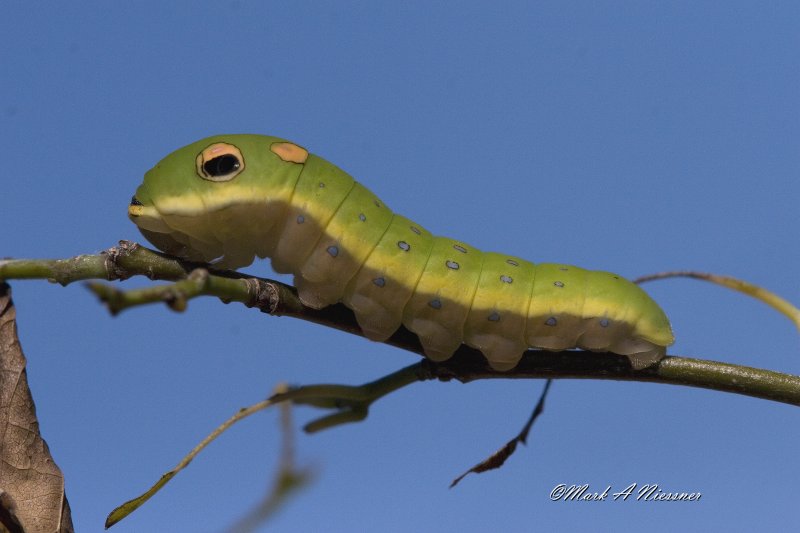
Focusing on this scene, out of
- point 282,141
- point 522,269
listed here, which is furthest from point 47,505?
point 522,269

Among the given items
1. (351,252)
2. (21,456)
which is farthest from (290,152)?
(21,456)

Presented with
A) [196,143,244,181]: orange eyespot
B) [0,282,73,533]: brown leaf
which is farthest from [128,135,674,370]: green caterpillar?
[0,282,73,533]: brown leaf

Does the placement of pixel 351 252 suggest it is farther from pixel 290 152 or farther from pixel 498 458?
pixel 498 458

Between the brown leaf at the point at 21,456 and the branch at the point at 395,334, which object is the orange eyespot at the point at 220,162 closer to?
the branch at the point at 395,334

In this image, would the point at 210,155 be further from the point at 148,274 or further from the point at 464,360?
the point at 464,360

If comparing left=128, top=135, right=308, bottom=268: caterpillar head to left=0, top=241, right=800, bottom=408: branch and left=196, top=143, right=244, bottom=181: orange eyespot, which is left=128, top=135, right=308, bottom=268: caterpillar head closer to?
left=196, top=143, right=244, bottom=181: orange eyespot

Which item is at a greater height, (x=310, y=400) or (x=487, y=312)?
(x=487, y=312)

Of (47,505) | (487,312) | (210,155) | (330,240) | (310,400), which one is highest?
(210,155)
